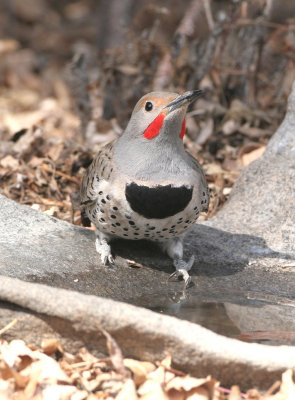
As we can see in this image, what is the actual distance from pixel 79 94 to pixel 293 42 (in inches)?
93.5

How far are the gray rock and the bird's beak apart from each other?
3.67 feet

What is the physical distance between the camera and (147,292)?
453 centimetres

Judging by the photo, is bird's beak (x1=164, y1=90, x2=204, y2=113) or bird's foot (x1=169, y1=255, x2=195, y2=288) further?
bird's foot (x1=169, y1=255, x2=195, y2=288)

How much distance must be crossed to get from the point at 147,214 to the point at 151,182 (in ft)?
0.70

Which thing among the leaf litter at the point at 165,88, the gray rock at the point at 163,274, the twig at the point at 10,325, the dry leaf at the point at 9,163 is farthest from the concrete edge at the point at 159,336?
the dry leaf at the point at 9,163

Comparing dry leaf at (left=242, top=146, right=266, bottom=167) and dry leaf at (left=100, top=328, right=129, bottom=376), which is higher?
dry leaf at (left=100, top=328, right=129, bottom=376)

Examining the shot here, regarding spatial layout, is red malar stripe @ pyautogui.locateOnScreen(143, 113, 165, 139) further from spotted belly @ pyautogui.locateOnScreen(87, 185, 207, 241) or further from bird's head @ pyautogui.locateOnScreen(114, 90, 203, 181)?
spotted belly @ pyautogui.locateOnScreen(87, 185, 207, 241)

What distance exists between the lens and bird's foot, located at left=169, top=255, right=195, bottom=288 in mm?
4735

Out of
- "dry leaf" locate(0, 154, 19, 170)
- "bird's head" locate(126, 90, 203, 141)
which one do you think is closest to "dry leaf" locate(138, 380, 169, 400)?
"bird's head" locate(126, 90, 203, 141)

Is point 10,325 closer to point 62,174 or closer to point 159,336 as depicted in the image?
point 159,336

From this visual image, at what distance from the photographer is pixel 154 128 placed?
15.1ft

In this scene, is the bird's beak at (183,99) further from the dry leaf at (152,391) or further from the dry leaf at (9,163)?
the dry leaf at (9,163)

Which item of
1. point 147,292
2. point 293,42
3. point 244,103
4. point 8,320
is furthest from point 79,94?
point 8,320

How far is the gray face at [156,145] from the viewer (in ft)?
14.9
